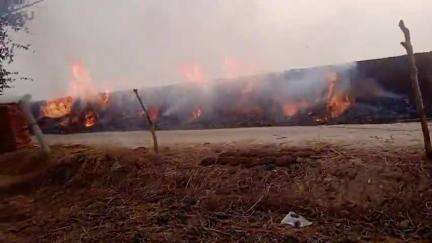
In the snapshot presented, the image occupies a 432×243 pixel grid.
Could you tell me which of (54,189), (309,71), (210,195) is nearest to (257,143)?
(210,195)

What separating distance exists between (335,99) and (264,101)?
2291mm

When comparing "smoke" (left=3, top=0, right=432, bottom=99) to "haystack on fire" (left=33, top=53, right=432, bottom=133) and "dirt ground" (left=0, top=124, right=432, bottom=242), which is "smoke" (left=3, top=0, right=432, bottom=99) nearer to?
"haystack on fire" (left=33, top=53, right=432, bottom=133)

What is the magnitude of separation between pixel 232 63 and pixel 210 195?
1126 centimetres

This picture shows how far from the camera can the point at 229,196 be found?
19.7 ft

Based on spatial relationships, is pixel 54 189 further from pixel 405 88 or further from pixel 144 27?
pixel 144 27

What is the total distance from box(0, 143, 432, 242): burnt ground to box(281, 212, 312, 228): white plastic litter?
8 centimetres

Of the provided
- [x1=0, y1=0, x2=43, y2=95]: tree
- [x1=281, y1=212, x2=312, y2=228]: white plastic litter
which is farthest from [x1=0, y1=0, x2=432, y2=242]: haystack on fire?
[x1=0, y1=0, x2=43, y2=95]: tree

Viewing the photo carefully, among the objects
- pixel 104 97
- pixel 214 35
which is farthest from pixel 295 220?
pixel 104 97

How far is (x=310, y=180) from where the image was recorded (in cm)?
579

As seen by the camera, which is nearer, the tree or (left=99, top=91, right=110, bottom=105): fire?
the tree

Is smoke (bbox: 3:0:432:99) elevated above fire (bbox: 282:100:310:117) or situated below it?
above

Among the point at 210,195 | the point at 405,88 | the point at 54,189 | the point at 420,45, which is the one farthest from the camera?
the point at 420,45

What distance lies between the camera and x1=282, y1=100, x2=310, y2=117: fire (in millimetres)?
12764

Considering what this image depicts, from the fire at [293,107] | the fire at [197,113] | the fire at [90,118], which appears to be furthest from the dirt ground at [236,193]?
the fire at [90,118]
